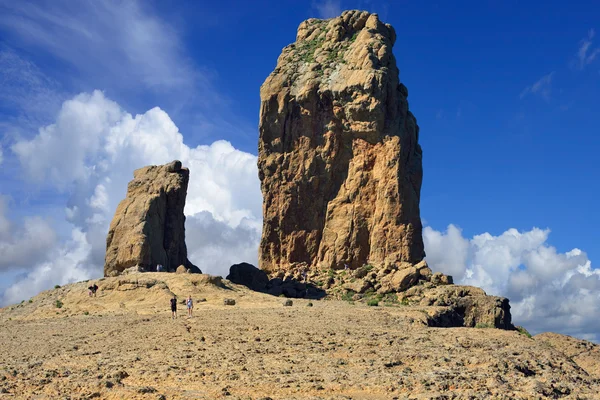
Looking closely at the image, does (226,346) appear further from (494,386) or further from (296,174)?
(296,174)

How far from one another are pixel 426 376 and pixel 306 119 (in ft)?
132

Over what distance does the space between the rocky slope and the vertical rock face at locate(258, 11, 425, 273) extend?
684 inches

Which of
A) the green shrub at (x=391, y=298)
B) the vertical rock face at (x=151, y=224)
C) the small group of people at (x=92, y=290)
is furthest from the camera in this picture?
the vertical rock face at (x=151, y=224)

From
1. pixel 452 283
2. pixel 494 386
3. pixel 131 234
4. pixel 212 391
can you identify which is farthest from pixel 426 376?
pixel 131 234

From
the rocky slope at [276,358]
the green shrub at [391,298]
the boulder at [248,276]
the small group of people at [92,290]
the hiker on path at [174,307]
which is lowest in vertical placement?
the rocky slope at [276,358]

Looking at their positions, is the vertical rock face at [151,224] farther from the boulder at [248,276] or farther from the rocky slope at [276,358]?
the rocky slope at [276,358]

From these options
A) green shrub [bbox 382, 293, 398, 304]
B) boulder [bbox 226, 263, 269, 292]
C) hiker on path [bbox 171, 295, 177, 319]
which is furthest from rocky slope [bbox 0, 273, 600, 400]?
boulder [bbox 226, 263, 269, 292]

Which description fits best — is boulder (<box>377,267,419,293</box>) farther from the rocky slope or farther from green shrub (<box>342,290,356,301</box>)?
the rocky slope

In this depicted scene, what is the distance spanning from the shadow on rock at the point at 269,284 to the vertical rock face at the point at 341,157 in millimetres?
2914

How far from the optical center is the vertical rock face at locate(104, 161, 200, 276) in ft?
156

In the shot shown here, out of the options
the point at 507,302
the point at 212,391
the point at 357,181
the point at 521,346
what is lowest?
the point at 212,391

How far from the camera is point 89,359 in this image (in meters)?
22.3

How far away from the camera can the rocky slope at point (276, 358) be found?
17547mm

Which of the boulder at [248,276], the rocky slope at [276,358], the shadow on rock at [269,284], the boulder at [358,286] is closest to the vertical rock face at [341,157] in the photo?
the shadow on rock at [269,284]
